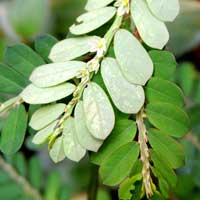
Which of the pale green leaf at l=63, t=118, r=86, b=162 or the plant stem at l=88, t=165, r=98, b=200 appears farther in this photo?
the plant stem at l=88, t=165, r=98, b=200

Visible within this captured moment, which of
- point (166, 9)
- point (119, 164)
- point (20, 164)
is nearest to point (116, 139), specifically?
point (119, 164)

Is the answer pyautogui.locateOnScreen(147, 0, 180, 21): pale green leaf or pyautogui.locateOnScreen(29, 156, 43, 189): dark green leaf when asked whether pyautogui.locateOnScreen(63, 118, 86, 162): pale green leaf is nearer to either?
pyautogui.locateOnScreen(147, 0, 180, 21): pale green leaf

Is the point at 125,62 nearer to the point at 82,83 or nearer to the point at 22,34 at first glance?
the point at 82,83

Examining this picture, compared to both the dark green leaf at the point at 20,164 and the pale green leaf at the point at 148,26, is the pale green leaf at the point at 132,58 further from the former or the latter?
the dark green leaf at the point at 20,164

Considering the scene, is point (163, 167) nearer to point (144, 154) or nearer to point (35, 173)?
point (144, 154)

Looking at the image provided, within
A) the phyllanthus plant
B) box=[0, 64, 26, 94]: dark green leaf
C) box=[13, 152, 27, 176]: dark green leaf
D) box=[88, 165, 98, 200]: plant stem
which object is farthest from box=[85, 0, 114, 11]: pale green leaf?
box=[13, 152, 27, 176]: dark green leaf

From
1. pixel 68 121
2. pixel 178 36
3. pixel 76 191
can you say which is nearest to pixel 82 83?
pixel 68 121
